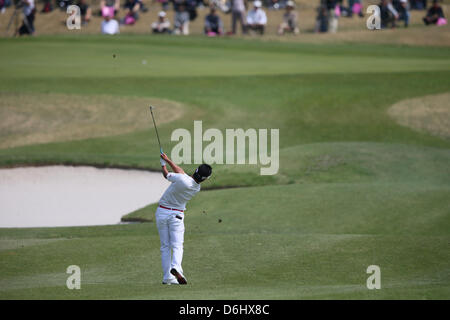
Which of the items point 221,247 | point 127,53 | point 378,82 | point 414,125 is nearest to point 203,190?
point 221,247

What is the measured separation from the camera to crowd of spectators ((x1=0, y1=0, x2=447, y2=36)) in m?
40.6

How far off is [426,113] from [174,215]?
59.5 ft

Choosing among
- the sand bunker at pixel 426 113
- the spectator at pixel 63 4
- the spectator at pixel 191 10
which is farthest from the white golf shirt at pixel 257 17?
the sand bunker at pixel 426 113

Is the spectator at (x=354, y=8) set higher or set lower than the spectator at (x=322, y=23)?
higher

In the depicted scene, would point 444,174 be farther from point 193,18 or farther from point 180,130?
point 193,18

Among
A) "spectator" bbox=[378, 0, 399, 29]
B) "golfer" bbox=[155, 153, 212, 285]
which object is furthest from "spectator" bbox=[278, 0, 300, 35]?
"golfer" bbox=[155, 153, 212, 285]

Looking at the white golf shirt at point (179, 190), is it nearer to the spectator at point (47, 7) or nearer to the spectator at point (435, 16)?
the spectator at point (435, 16)

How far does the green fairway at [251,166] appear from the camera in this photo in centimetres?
1255

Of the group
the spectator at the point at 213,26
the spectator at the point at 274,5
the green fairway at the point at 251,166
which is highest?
the spectator at the point at 274,5

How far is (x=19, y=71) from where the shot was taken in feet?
103

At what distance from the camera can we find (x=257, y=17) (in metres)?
40.7

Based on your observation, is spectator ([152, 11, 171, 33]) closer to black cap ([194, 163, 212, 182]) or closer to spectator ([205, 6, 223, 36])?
spectator ([205, 6, 223, 36])

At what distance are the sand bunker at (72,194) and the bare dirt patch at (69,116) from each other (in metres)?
4.17

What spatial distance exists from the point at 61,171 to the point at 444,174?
36.4ft
